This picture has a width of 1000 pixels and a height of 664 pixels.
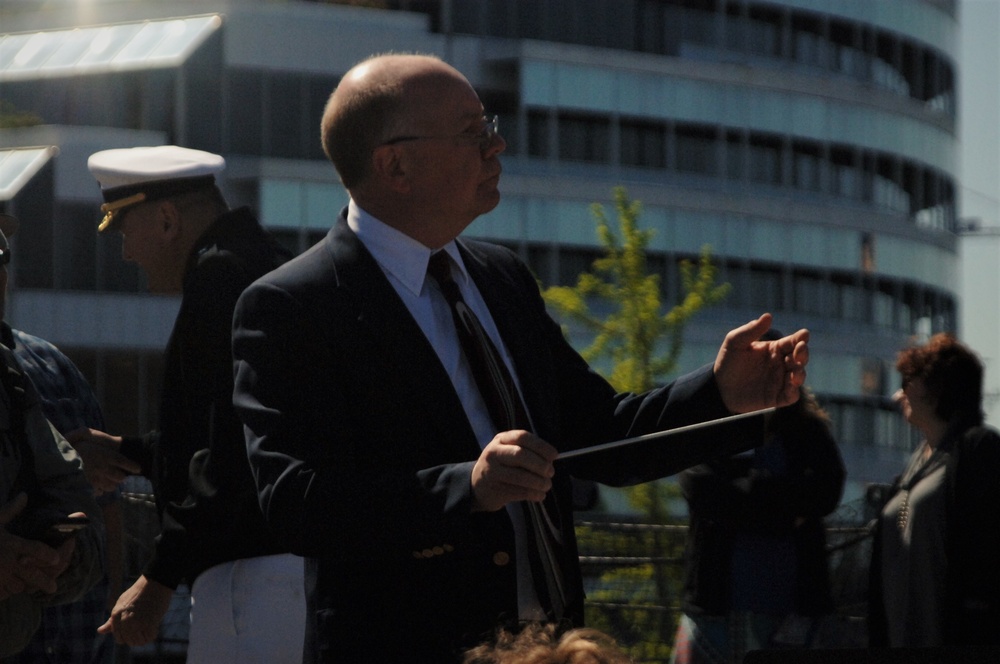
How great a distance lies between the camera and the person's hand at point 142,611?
4.06 meters

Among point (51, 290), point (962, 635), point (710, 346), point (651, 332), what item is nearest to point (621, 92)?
point (710, 346)

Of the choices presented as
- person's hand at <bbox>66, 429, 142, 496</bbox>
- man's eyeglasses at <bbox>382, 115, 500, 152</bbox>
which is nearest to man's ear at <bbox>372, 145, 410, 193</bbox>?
man's eyeglasses at <bbox>382, 115, 500, 152</bbox>

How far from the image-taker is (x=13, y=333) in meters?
4.98

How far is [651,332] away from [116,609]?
19673mm

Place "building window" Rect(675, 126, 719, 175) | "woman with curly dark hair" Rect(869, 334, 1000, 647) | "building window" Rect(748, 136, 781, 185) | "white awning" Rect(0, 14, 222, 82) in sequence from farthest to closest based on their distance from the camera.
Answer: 1. "building window" Rect(748, 136, 781, 185)
2. "building window" Rect(675, 126, 719, 175)
3. "white awning" Rect(0, 14, 222, 82)
4. "woman with curly dark hair" Rect(869, 334, 1000, 647)

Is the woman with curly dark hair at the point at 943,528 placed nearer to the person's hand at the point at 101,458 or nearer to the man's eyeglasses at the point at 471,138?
the person's hand at the point at 101,458

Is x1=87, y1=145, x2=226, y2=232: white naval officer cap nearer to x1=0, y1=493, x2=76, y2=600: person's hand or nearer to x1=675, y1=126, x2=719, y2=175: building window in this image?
x1=0, y1=493, x2=76, y2=600: person's hand

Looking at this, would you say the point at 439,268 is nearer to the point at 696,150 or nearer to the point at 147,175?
the point at 147,175

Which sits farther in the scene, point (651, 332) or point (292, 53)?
point (292, 53)

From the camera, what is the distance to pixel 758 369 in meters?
3.29

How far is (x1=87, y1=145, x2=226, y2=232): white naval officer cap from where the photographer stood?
174 inches

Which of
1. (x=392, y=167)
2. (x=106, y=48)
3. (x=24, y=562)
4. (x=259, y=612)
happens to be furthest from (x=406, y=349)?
(x=106, y=48)

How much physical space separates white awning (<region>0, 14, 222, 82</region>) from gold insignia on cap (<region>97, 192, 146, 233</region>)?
135 feet

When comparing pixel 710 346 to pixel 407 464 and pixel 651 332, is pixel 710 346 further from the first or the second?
pixel 407 464
